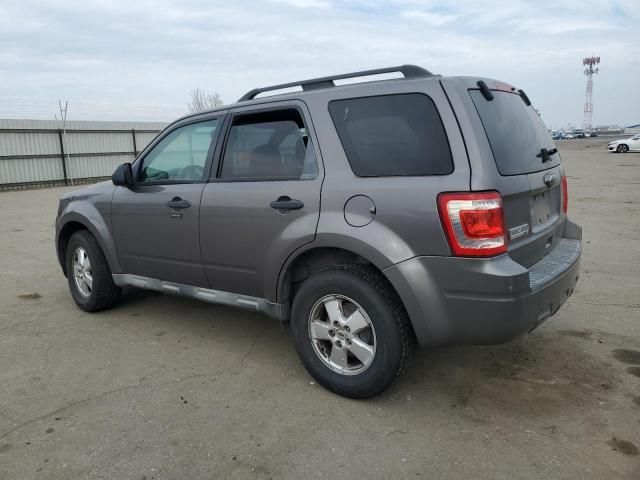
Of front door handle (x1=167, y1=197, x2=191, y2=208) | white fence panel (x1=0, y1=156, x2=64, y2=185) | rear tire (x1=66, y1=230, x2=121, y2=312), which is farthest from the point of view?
white fence panel (x1=0, y1=156, x2=64, y2=185)

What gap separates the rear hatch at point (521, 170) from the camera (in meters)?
2.81

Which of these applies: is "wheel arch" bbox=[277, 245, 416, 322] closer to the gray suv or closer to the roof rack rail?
the gray suv

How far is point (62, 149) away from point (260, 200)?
20.7 metres

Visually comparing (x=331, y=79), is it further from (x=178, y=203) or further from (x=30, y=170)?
(x=30, y=170)

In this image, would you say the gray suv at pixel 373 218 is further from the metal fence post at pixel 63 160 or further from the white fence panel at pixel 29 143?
the metal fence post at pixel 63 160

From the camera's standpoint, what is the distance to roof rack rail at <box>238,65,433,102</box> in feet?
10.1

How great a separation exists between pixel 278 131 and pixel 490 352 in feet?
7.23

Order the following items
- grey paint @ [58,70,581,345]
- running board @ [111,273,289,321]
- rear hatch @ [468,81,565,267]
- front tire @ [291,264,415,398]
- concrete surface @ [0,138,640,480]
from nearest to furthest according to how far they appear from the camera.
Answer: concrete surface @ [0,138,640,480] < grey paint @ [58,70,581,345] < rear hatch @ [468,81,565,267] < front tire @ [291,264,415,398] < running board @ [111,273,289,321]

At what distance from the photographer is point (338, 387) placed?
3188mm

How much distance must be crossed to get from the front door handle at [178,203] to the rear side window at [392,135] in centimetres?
135

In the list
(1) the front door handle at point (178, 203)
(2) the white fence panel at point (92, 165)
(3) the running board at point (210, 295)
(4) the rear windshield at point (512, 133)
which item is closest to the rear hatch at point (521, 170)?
(4) the rear windshield at point (512, 133)

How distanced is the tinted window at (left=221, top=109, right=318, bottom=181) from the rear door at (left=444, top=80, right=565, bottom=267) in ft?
3.32

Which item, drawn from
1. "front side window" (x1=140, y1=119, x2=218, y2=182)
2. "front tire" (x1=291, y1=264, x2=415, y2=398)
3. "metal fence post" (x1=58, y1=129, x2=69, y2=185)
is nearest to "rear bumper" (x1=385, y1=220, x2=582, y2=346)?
"front tire" (x1=291, y1=264, x2=415, y2=398)

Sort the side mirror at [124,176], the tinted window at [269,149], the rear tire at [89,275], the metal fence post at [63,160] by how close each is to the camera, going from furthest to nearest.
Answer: the metal fence post at [63,160] < the rear tire at [89,275] < the side mirror at [124,176] < the tinted window at [269,149]
